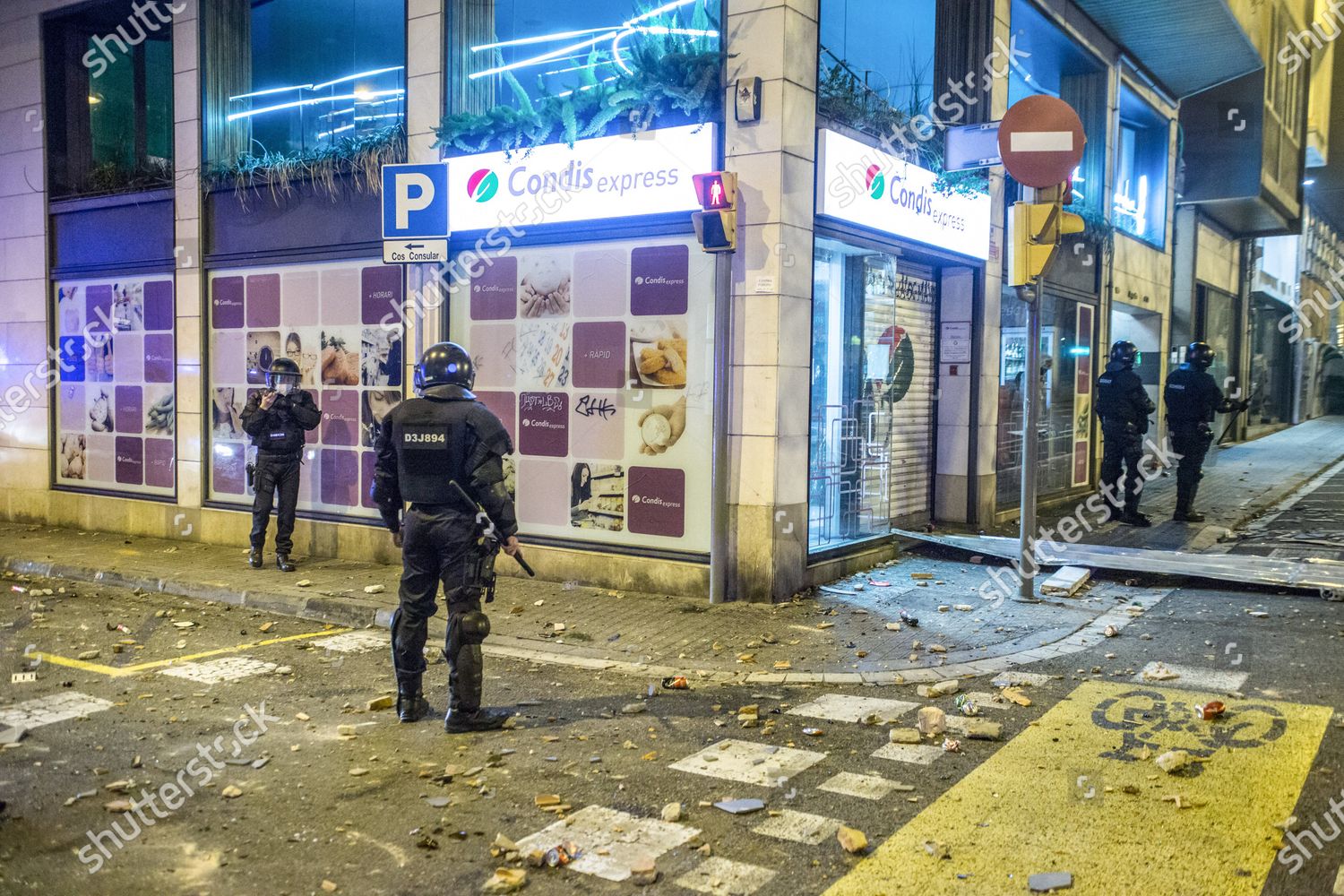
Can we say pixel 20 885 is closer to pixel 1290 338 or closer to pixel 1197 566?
pixel 1197 566

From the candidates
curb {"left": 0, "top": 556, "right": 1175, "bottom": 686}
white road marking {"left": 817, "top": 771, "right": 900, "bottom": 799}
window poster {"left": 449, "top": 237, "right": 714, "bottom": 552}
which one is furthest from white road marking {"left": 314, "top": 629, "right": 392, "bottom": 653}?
white road marking {"left": 817, "top": 771, "right": 900, "bottom": 799}

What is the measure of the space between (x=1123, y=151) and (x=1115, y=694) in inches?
556

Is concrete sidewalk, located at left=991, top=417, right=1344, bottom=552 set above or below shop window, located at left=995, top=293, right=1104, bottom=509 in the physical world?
below

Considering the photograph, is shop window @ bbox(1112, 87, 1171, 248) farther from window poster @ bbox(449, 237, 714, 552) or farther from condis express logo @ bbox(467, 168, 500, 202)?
condis express logo @ bbox(467, 168, 500, 202)

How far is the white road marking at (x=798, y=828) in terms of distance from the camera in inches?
162

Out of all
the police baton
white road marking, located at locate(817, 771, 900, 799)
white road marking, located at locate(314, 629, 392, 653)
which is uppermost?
the police baton

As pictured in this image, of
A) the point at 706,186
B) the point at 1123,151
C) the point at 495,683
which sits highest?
the point at 1123,151

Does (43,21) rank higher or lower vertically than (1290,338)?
higher

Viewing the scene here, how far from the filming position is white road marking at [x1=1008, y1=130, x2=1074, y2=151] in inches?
320

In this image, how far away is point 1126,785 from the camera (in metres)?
4.61

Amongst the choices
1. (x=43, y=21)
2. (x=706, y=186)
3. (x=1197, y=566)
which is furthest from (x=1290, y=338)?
(x=43, y=21)

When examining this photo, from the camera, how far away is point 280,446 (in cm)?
1068

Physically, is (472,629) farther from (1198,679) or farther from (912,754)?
(1198,679)

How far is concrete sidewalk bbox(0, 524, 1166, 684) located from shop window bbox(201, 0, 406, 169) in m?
4.66
